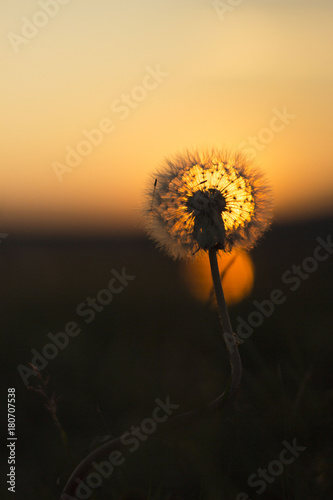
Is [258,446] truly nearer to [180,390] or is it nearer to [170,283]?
[180,390]

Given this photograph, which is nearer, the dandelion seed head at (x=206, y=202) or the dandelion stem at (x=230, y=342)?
the dandelion stem at (x=230, y=342)

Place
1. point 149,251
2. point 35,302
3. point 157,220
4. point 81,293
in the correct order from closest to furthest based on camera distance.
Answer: point 157,220 < point 35,302 < point 81,293 < point 149,251

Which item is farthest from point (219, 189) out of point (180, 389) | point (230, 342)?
point (180, 389)

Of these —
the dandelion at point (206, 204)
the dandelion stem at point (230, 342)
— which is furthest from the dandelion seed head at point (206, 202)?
the dandelion stem at point (230, 342)

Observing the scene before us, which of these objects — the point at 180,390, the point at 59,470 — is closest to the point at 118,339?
the point at 180,390

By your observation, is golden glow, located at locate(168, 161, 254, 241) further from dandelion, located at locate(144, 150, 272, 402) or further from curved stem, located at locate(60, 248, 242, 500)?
curved stem, located at locate(60, 248, 242, 500)

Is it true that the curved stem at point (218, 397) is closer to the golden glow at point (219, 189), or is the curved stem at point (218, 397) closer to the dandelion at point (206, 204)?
the dandelion at point (206, 204)
